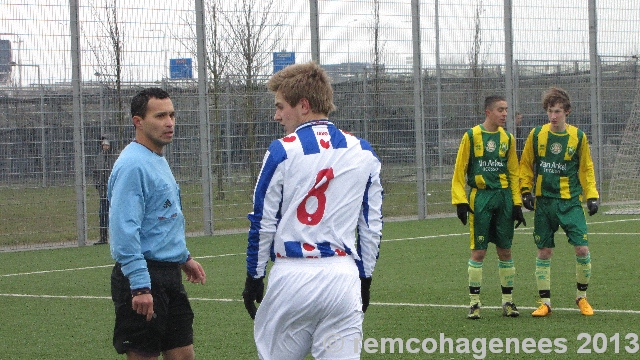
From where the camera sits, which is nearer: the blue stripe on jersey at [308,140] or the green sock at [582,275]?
the blue stripe on jersey at [308,140]

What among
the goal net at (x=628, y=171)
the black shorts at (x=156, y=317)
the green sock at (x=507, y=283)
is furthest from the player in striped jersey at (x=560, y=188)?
the goal net at (x=628, y=171)

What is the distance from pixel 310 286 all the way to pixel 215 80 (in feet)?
46.5

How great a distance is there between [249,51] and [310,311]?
14.5m

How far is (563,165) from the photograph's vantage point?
9305mm

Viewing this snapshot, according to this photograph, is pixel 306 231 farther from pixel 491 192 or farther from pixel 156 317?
pixel 491 192

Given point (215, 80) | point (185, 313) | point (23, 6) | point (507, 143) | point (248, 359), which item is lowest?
point (248, 359)

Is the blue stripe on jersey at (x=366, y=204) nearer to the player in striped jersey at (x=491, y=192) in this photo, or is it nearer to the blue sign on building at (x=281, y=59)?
the player in striped jersey at (x=491, y=192)

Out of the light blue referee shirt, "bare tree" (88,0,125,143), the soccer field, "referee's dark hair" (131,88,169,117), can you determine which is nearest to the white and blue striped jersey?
the light blue referee shirt

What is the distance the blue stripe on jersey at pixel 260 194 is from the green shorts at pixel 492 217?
5.12 metres

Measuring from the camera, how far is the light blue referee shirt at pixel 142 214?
503cm

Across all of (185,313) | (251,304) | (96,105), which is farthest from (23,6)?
(251,304)

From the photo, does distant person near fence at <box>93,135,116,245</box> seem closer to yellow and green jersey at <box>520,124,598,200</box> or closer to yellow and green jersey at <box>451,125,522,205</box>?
yellow and green jersey at <box>451,125,522,205</box>

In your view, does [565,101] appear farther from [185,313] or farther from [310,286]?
[310,286]

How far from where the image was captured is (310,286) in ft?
13.9
